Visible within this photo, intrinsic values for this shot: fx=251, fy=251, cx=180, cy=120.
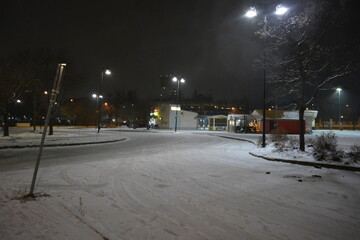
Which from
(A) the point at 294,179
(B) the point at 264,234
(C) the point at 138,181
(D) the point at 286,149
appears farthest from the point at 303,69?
(B) the point at 264,234

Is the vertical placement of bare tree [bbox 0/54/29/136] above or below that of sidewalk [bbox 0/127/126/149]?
above

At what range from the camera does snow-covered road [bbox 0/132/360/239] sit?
4.15 metres

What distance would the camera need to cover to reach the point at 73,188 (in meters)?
6.68

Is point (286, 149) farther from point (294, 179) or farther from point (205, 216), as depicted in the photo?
point (205, 216)

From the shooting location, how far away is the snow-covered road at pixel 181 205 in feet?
13.6

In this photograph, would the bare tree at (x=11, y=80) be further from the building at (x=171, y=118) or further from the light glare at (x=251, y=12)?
the building at (x=171, y=118)

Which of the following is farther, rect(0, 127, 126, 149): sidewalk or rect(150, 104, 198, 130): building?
rect(150, 104, 198, 130): building

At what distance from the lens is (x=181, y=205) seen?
5469 mm

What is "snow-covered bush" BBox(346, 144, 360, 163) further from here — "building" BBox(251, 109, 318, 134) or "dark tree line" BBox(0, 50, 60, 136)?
"building" BBox(251, 109, 318, 134)

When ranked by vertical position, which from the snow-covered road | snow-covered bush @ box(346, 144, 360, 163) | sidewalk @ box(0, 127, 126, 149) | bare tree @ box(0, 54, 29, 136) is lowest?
the snow-covered road

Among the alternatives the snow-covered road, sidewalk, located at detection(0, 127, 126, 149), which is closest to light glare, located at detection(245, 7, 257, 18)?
the snow-covered road

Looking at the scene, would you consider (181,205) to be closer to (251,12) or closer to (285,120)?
(251,12)

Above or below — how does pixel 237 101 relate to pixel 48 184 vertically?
above

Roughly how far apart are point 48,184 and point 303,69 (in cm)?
1341
